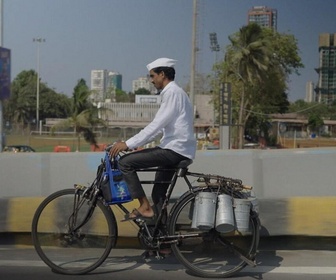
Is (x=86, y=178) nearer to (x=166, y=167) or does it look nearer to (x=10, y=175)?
(x=10, y=175)

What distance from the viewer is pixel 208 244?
199 inches

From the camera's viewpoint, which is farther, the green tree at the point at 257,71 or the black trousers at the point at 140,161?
the green tree at the point at 257,71

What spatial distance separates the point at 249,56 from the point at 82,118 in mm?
13363

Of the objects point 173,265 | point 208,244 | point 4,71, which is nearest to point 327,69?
point 4,71

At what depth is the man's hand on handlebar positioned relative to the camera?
480cm

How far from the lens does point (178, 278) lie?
4.94 metres

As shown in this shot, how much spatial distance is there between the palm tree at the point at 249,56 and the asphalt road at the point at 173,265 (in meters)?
33.9

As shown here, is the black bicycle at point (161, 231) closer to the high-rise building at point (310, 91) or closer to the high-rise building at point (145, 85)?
the high-rise building at point (145, 85)

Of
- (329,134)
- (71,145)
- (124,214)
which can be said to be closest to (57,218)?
(124,214)

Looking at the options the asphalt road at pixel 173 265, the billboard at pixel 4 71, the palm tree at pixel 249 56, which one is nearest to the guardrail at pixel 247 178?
the asphalt road at pixel 173 265

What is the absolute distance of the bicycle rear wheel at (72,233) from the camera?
16.5ft

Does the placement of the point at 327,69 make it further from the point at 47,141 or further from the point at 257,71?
the point at 47,141

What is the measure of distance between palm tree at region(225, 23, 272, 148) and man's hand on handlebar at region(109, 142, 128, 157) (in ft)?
115

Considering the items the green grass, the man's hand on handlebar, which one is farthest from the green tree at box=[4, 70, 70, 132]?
the man's hand on handlebar
